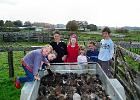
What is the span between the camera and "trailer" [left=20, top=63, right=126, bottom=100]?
17.5 feet

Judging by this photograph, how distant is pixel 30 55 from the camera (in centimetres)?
713

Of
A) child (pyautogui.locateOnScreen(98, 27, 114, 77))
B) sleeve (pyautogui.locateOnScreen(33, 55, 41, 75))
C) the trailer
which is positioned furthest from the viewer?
child (pyautogui.locateOnScreen(98, 27, 114, 77))

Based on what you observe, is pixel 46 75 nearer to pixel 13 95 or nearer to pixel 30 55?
pixel 30 55

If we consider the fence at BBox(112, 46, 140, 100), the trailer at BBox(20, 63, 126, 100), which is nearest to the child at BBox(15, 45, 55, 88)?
the trailer at BBox(20, 63, 126, 100)

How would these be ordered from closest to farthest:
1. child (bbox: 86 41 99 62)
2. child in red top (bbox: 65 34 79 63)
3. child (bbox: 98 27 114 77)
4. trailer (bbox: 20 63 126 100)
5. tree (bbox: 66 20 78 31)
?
trailer (bbox: 20 63 126 100) < child in red top (bbox: 65 34 79 63) < child (bbox: 98 27 114 77) < child (bbox: 86 41 99 62) < tree (bbox: 66 20 78 31)

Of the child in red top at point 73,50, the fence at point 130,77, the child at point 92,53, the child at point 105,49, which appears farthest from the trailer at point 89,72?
the child at point 92,53

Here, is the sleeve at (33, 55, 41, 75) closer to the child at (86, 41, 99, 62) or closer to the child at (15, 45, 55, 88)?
the child at (15, 45, 55, 88)

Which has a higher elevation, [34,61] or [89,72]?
[34,61]

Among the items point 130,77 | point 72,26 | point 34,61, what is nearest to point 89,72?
point 130,77

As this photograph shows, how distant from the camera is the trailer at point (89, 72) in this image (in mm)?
5337

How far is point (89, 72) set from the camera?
26.1 ft

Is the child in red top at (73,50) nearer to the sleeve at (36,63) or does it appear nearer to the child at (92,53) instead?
the child at (92,53)

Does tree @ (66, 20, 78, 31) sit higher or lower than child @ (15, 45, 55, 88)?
lower

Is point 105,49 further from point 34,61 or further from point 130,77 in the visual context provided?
point 34,61
